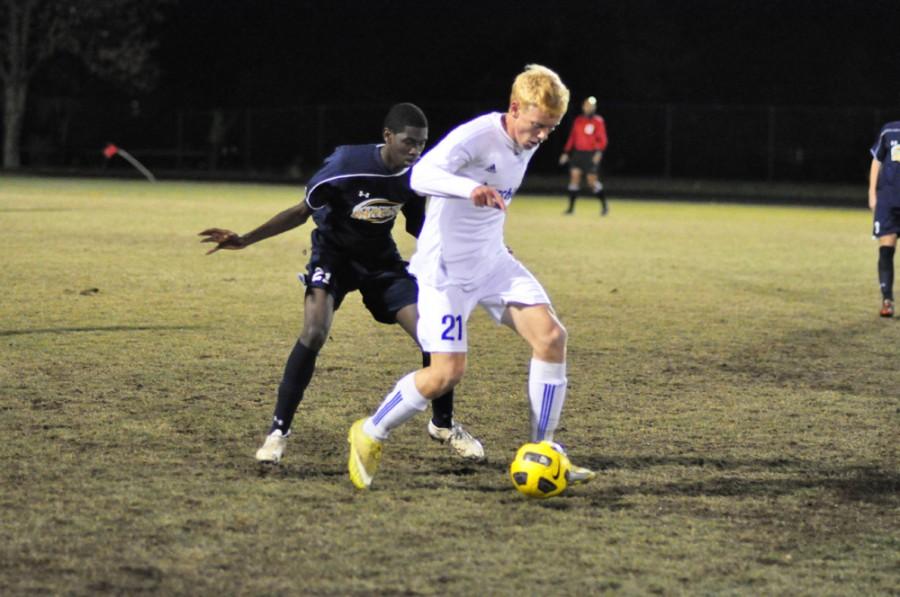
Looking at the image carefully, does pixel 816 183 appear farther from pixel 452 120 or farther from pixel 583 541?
pixel 583 541

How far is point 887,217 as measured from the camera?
11.8 metres

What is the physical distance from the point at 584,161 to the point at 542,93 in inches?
809

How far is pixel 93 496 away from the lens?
17.5 feet

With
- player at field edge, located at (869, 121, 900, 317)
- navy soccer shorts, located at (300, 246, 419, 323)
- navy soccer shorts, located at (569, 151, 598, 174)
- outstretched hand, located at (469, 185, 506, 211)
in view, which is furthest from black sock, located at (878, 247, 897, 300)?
navy soccer shorts, located at (569, 151, 598, 174)

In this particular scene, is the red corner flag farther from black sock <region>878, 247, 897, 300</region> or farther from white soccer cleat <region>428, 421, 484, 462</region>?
white soccer cleat <region>428, 421, 484, 462</region>

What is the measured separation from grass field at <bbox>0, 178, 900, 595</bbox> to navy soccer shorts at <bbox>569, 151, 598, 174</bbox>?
38.8 ft

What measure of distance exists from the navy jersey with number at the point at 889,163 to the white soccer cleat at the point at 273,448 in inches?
297

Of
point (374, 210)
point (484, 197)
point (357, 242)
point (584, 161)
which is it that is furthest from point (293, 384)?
point (584, 161)

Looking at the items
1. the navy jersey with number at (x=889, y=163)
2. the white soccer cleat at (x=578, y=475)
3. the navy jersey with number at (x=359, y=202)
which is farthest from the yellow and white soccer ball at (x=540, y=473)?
the navy jersey with number at (x=889, y=163)

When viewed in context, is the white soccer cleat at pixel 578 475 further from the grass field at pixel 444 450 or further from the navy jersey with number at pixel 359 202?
the navy jersey with number at pixel 359 202

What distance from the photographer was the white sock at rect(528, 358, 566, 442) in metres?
5.73

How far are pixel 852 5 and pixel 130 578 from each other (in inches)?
2162

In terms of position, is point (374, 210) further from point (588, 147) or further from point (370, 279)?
point (588, 147)

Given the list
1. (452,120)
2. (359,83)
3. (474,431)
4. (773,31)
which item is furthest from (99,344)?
(773,31)
